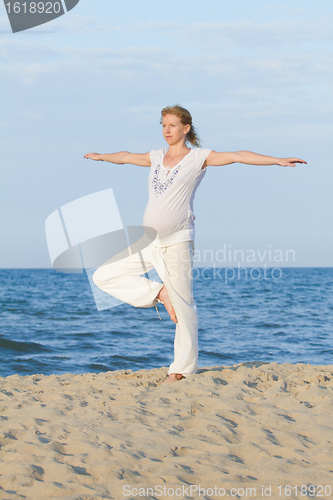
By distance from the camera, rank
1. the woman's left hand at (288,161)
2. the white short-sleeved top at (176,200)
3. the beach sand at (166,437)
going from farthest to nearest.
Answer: the white short-sleeved top at (176,200) < the woman's left hand at (288,161) < the beach sand at (166,437)

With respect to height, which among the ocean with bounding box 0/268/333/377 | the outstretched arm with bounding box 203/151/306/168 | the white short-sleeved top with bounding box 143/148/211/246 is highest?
the outstretched arm with bounding box 203/151/306/168

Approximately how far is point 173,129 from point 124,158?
2.30ft

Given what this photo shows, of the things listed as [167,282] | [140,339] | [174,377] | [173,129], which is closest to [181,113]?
[173,129]

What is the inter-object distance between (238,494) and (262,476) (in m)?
0.28

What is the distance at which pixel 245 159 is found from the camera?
4.57m

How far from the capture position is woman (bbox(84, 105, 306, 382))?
482 centimetres

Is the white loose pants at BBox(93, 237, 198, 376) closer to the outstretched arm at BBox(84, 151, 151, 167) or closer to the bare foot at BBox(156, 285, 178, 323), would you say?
the bare foot at BBox(156, 285, 178, 323)

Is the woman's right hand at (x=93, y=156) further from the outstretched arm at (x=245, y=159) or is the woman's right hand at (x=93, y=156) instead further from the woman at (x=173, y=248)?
the outstretched arm at (x=245, y=159)

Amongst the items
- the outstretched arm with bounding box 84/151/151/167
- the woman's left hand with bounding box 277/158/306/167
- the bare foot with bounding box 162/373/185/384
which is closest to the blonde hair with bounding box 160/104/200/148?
the outstretched arm with bounding box 84/151/151/167

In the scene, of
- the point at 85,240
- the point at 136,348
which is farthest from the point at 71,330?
the point at 85,240

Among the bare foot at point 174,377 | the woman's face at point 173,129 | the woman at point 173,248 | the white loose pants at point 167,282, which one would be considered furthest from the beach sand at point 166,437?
the woman's face at point 173,129

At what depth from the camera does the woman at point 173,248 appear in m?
4.82

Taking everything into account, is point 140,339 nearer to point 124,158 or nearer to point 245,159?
point 124,158

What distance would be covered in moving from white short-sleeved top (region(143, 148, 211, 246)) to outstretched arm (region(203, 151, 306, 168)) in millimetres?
89
